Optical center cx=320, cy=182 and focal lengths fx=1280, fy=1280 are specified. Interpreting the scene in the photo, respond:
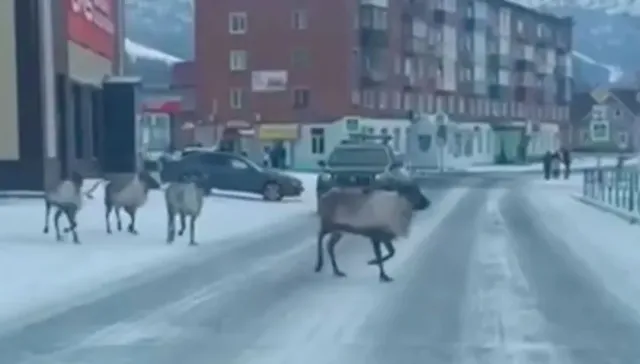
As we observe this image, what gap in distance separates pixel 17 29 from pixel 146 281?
19372 mm

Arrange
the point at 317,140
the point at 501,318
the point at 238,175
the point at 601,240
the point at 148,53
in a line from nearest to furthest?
the point at 501,318 < the point at 601,240 < the point at 238,175 < the point at 317,140 < the point at 148,53

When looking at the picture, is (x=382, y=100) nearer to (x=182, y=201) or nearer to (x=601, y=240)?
(x=601, y=240)

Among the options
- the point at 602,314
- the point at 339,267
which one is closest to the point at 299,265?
the point at 339,267

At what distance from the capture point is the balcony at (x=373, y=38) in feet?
249

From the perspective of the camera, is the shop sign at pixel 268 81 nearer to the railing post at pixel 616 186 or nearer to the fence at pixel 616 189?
the fence at pixel 616 189

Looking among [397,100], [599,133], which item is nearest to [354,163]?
[397,100]

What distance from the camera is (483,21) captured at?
327ft

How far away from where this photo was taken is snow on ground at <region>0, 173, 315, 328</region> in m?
14.7

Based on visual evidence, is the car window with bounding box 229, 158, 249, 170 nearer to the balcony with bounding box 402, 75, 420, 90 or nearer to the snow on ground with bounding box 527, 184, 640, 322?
the snow on ground with bounding box 527, 184, 640, 322

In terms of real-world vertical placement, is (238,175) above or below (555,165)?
above

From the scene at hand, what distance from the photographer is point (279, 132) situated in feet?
243

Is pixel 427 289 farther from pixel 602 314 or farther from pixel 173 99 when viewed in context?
pixel 173 99

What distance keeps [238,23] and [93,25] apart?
34.4 m

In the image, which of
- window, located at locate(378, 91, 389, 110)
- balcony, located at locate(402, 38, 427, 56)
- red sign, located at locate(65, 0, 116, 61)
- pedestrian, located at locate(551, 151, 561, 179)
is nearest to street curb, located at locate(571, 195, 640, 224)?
red sign, located at locate(65, 0, 116, 61)
